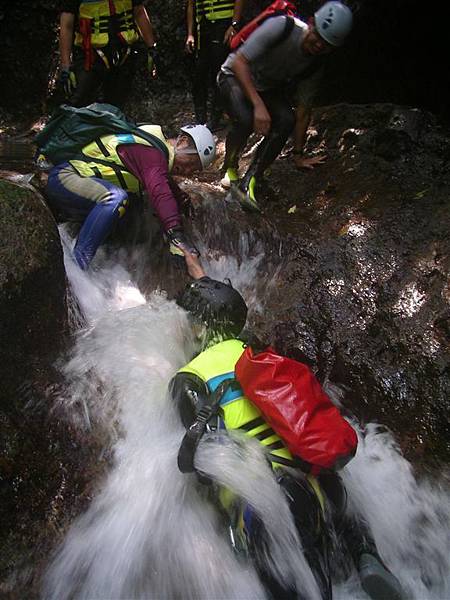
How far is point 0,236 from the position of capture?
3.30 metres

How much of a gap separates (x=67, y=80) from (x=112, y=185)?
6.95 ft

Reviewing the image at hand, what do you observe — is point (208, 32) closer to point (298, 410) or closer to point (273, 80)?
point (273, 80)

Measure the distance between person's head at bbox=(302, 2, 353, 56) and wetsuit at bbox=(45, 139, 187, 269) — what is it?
5.72 ft

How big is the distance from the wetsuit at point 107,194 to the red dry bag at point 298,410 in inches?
76.7

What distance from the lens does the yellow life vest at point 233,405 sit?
2775 mm

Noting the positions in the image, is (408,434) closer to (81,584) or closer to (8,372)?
(81,584)

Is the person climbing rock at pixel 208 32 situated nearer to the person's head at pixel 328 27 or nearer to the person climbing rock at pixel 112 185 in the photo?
the person's head at pixel 328 27

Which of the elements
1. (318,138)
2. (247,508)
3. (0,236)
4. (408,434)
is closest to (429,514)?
(408,434)

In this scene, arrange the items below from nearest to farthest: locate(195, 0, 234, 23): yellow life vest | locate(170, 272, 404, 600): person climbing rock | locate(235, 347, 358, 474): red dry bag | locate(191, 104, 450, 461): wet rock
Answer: locate(235, 347, 358, 474): red dry bag → locate(170, 272, 404, 600): person climbing rock → locate(191, 104, 450, 461): wet rock → locate(195, 0, 234, 23): yellow life vest

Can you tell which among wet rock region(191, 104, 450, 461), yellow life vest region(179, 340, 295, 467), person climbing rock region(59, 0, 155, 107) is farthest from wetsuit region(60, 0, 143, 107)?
yellow life vest region(179, 340, 295, 467)

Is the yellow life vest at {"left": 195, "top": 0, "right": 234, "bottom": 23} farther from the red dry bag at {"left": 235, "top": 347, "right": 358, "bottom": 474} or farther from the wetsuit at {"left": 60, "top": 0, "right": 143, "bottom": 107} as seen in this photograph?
the red dry bag at {"left": 235, "top": 347, "right": 358, "bottom": 474}

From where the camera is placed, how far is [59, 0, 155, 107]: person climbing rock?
5.47m

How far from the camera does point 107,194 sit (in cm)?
423

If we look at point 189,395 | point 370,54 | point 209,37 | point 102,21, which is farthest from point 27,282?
point 370,54
